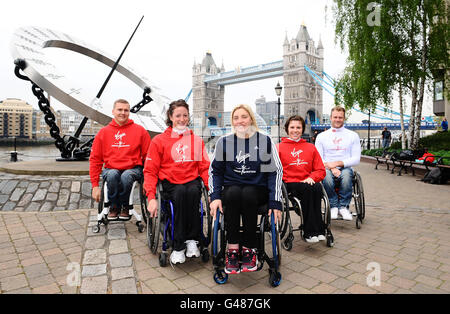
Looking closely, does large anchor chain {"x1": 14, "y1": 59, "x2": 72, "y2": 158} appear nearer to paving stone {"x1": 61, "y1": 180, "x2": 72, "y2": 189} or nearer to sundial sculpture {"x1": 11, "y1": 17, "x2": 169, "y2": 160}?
sundial sculpture {"x1": 11, "y1": 17, "x2": 169, "y2": 160}

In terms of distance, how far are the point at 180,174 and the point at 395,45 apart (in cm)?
1198

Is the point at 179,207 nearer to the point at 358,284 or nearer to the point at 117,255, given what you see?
the point at 117,255

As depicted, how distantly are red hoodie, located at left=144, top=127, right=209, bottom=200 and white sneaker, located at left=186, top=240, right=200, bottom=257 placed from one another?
21.4 inches

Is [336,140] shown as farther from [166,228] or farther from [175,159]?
[166,228]

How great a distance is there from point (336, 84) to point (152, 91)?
33.0 ft

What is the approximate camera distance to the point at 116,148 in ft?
11.1

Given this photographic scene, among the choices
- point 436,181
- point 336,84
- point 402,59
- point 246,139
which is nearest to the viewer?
point 246,139

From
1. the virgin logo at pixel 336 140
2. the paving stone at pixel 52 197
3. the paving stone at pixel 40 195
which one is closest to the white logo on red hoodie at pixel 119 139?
the paving stone at pixel 52 197

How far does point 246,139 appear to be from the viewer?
8.25 ft

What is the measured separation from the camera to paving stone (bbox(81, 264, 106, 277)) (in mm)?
2355

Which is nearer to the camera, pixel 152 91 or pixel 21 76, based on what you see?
pixel 21 76

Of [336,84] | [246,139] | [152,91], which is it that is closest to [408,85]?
[336,84]

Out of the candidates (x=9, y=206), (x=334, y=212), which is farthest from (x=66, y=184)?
(x=334, y=212)
